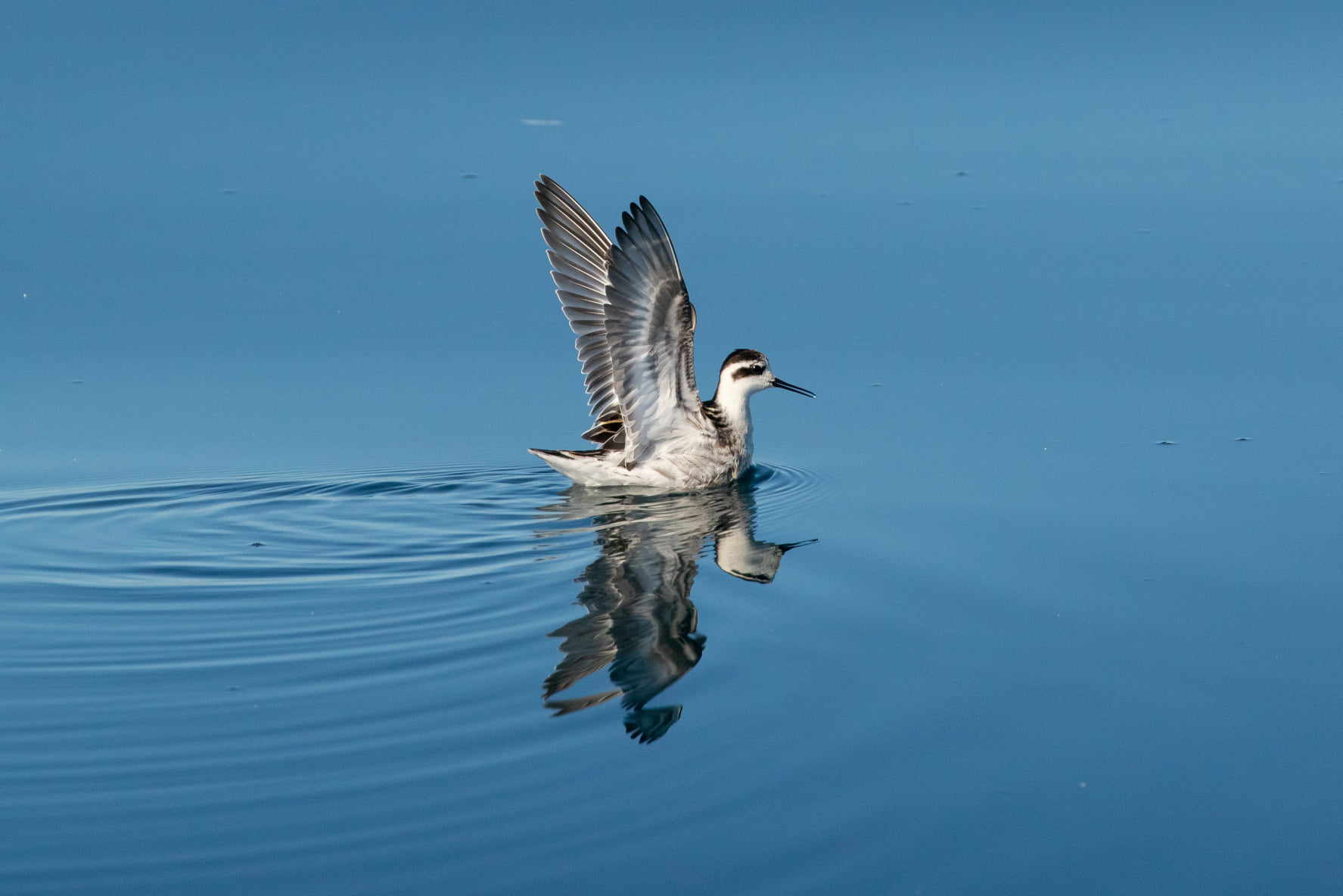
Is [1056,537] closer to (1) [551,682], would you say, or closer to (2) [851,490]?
(2) [851,490]

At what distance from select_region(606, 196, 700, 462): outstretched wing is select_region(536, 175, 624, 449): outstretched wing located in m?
0.31

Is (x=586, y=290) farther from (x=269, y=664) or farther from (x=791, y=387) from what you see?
Answer: (x=269, y=664)

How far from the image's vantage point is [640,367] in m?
7.72

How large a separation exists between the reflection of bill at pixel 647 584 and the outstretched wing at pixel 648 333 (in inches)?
18.5

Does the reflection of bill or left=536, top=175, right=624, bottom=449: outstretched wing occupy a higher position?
left=536, top=175, right=624, bottom=449: outstretched wing

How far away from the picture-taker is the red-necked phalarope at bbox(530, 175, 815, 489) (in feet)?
23.7

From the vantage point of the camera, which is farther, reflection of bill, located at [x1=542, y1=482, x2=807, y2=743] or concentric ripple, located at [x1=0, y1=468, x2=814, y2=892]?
reflection of bill, located at [x1=542, y1=482, x2=807, y2=743]

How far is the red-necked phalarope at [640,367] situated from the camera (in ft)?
23.7

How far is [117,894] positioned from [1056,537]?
4.25 m

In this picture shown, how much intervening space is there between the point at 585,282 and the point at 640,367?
88 cm

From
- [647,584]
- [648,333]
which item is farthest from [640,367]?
[647,584]

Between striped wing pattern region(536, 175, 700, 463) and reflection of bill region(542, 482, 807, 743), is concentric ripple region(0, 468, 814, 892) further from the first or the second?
striped wing pattern region(536, 175, 700, 463)

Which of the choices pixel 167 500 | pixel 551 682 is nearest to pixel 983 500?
pixel 551 682

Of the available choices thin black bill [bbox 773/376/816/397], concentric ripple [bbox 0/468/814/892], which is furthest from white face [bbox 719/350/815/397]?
concentric ripple [bbox 0/468/814/892]
